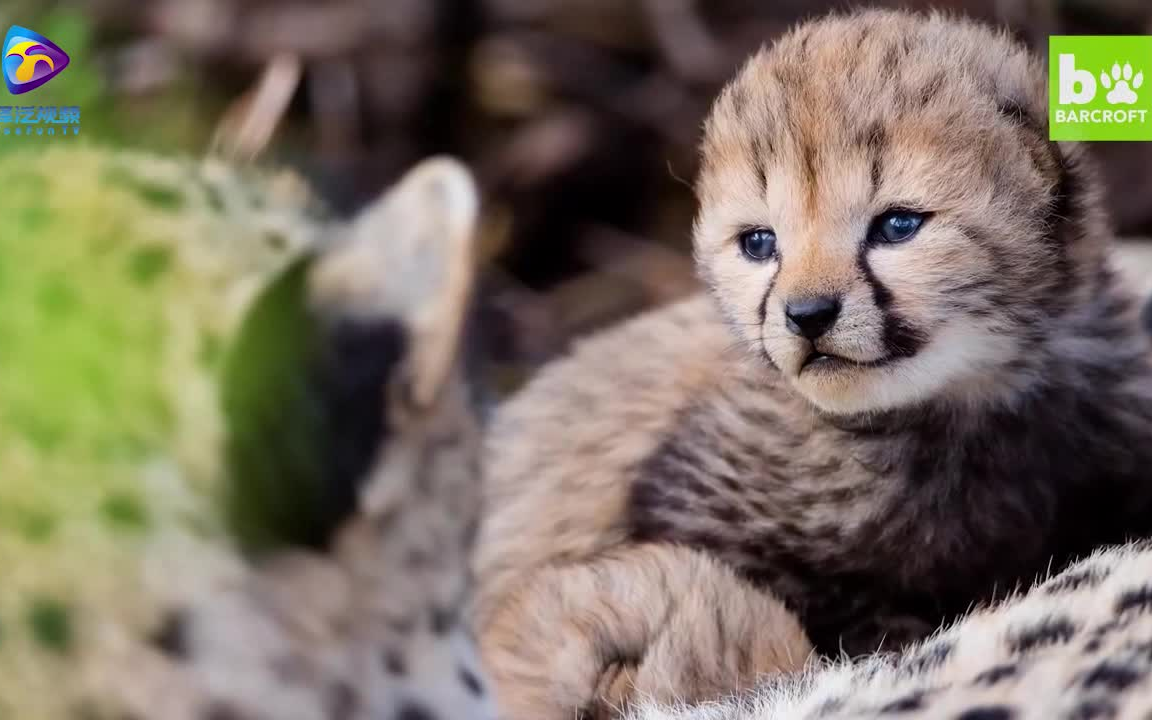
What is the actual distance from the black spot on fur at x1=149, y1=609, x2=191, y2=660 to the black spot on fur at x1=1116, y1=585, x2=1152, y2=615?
65 centimetres

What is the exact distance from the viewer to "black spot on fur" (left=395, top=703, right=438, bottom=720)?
1.10m

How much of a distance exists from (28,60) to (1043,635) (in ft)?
2.96

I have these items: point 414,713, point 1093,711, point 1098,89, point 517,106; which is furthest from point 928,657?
point 517,106

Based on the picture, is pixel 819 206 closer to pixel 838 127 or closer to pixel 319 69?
pixel 838 127

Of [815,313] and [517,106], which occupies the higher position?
[517,106]

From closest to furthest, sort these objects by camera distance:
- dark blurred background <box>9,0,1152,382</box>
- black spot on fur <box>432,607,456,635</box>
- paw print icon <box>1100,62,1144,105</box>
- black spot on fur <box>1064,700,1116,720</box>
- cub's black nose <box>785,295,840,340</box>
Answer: black spot on fur <box>1064,700,1116,720</box>, cub's black nose <box>785,295,840,340</box>, black spot on fur <box>432,607,456,635</box>, paw print icon <box>1100,62,1144,105</box>, dark blurred background <box>9,0,1152,382</box>

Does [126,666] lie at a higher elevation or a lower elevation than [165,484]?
lower

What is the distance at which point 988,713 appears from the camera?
99 centimetres

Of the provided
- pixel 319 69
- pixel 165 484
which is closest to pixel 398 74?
pixel 319 69

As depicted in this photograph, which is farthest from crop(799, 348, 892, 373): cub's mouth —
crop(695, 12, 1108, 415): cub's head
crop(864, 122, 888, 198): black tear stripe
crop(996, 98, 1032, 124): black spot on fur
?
crop(996, 98, 1032, 124): black spot on fur

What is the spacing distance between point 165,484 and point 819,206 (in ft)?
1.62

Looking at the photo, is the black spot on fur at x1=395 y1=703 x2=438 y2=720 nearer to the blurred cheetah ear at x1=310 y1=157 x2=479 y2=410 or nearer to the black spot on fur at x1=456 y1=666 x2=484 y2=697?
the black spot on fur at x1=456 y1=666 x2=484 y2=697

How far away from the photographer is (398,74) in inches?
85.0

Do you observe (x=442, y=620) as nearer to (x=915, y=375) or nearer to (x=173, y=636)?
(x=173, y=636)
